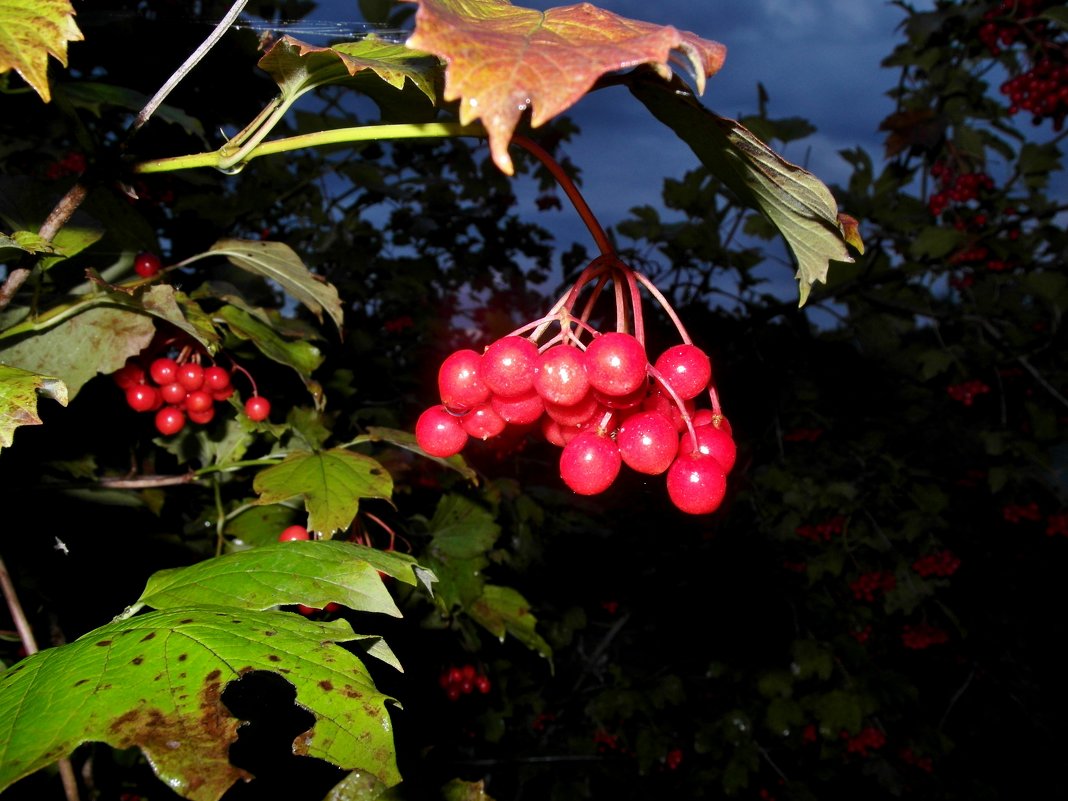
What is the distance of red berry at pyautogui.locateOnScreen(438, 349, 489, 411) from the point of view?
2.25 feet

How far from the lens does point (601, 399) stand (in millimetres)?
714

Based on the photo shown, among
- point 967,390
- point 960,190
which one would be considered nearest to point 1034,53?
point 960,190

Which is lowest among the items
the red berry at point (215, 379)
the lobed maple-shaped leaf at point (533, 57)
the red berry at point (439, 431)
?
the red berry at point (215, 379)

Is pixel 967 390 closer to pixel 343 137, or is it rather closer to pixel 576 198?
pixel 576 198

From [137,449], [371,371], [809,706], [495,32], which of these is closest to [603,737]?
[809,706]

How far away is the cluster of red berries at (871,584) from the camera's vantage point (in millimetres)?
3377

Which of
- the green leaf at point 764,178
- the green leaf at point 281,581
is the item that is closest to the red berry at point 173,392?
the green leaf at point 281,581

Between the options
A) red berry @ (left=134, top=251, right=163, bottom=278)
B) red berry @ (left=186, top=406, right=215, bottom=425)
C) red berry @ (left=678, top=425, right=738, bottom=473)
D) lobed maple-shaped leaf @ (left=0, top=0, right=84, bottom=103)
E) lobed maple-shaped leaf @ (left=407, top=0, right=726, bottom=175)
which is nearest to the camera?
lobed maple-shaped leaf @ (left=407, top=0, right=726, bottom=175)

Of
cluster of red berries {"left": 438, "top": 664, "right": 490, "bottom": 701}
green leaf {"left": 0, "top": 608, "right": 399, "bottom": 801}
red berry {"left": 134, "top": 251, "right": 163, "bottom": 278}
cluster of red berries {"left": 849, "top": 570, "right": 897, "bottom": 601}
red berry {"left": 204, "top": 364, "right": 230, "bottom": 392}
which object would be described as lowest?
cluster of red berries {"left": 849, "top": 570, "right": 897, "bottom": 601}

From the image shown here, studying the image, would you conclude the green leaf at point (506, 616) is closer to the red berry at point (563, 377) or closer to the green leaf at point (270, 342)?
the green leaf at point (270, 342)

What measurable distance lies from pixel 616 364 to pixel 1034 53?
14.2 ft

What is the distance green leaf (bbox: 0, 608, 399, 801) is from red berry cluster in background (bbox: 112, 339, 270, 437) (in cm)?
75


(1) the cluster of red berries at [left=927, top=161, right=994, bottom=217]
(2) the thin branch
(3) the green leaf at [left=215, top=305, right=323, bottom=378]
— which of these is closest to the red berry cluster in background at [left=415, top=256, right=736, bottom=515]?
(2) the thin branch

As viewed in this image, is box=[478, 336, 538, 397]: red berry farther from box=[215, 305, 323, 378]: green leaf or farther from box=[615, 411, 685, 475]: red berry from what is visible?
box=[215, 305, 323, 378]: green leaf
